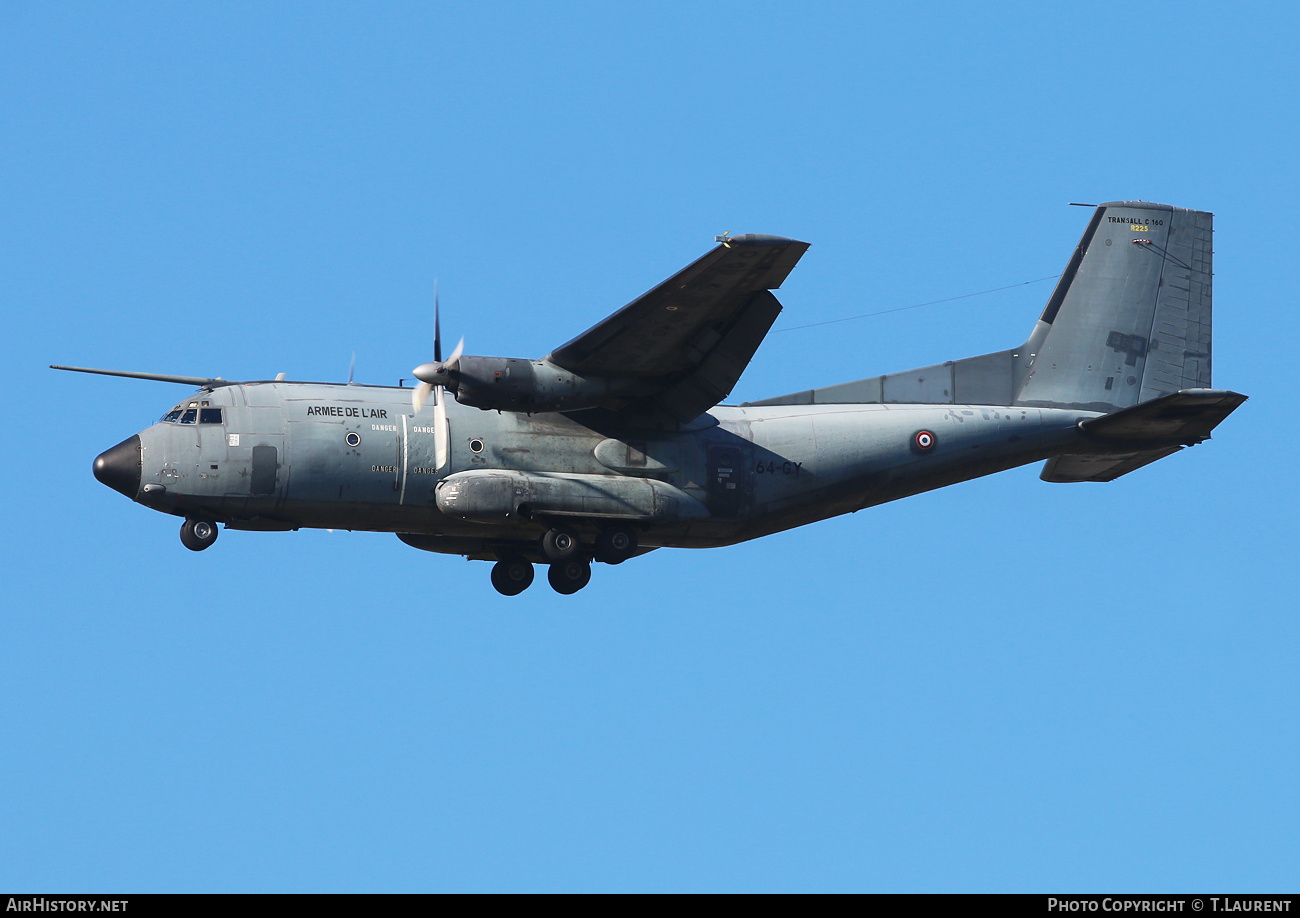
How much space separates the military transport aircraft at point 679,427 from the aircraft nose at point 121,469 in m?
0.03

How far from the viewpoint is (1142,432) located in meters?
27.6

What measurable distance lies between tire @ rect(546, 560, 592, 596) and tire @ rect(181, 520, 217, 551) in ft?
17.2

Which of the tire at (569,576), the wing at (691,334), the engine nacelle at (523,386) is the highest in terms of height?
the wing at (691,334)

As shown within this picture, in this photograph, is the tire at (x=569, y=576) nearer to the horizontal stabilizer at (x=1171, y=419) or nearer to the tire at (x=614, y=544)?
the tire at (x=614, y=544)

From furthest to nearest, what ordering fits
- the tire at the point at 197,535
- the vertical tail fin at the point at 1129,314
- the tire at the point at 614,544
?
the vertical tail fin at the point at 1129,314 → the tire at the point at 614,544 → the tire at the point at 197,535

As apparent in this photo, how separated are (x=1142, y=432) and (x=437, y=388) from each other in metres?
11.7

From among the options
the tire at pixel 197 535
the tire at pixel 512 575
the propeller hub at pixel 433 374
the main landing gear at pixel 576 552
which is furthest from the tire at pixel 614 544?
the tire at pixel 197 535

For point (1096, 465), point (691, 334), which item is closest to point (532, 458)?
point (691, 334)

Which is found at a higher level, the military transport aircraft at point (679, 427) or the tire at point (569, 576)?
the military transport aircraft at point (679, 427)

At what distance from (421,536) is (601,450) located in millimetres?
3445

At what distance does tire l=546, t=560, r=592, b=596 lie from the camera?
1024 inches

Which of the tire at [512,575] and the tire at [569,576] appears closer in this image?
the tire at [569,576]

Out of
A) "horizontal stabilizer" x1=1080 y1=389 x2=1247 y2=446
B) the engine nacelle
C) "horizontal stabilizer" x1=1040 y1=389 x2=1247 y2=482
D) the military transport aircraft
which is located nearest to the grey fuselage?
the military transport aircraft

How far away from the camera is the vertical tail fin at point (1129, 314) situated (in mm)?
28766
